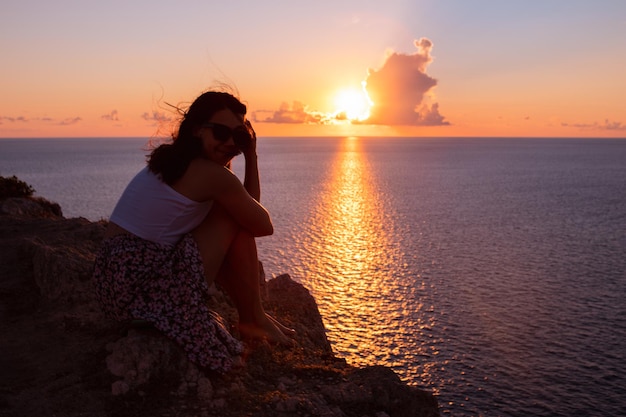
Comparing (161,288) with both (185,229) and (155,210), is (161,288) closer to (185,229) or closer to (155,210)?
(185,229)

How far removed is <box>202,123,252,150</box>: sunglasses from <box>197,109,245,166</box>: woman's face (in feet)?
0.05

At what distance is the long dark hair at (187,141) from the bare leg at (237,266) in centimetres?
A: 64

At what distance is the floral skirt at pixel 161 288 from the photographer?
212 inches

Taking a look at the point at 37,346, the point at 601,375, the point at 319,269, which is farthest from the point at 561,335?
the point at 37,346

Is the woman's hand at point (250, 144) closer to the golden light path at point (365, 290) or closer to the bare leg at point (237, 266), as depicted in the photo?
the bare leg at point (237, 266)

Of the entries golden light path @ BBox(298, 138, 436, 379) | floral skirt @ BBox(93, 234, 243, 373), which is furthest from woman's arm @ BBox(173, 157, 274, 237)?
golden light path @ BBox(298, 138, 436, 379)

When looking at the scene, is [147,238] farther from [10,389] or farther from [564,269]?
[564,269]

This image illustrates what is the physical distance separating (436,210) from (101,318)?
69.0 m

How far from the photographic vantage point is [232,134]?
220 inches

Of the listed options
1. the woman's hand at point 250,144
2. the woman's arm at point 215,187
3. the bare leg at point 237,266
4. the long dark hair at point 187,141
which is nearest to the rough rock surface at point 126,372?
the bare leg at point 237,266

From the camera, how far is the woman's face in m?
5.51

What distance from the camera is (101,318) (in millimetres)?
7293

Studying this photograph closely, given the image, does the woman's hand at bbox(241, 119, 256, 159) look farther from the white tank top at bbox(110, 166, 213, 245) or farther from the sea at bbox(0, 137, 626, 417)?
the sea at bbox(0, 137, 626, 417)

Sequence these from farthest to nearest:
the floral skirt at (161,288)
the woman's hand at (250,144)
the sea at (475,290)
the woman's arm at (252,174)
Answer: the sea at (475,290), the woman's arm at (252,174), the woman's hand at (250,144), the floral skirt at (161,288)
